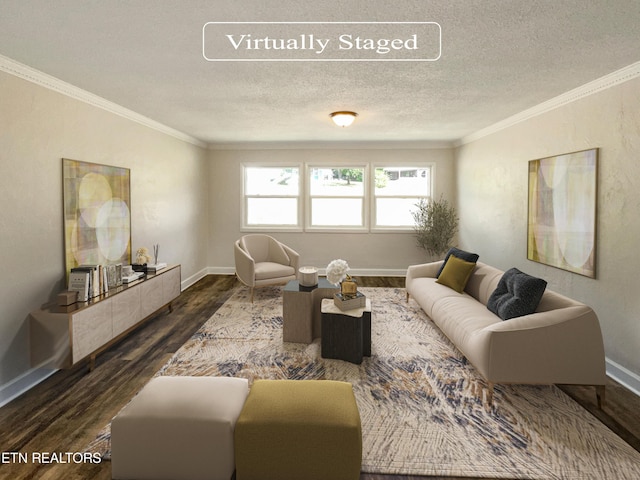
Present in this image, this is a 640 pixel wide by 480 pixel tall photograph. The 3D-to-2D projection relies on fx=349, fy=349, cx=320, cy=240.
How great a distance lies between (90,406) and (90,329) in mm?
672

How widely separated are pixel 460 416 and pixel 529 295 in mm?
1136

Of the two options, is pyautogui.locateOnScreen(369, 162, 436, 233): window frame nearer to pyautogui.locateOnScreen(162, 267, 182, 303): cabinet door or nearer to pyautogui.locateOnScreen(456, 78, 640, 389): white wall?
pyautogui.locateOnScreen(456, 78, 640, 389): white wall

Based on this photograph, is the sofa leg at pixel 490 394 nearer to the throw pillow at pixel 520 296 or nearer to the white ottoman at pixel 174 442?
the throw pillow at pixel 520 296

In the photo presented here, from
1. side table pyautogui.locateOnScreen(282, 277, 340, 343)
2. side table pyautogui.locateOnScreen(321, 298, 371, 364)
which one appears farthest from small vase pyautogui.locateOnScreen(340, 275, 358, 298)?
side table pyautogui.locateOnScreen(282, 277, 340, 343)

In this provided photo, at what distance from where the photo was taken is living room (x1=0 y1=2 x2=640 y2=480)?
2720 mm

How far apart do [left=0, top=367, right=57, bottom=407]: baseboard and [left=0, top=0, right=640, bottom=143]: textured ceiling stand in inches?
96.0

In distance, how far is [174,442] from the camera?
1742 mm

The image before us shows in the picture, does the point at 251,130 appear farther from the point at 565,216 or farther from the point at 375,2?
the point at 565,216

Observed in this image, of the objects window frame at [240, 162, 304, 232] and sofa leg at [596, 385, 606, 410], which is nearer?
sofa leg at [596, 385, 606, 410]

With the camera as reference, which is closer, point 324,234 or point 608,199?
point 608,199

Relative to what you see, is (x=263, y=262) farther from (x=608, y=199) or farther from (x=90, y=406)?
(x=608, y=199)

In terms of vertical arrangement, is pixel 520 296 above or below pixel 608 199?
below

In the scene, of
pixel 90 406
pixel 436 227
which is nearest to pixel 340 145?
pixel 436 227

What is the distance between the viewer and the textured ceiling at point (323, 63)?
1962 millimetres
